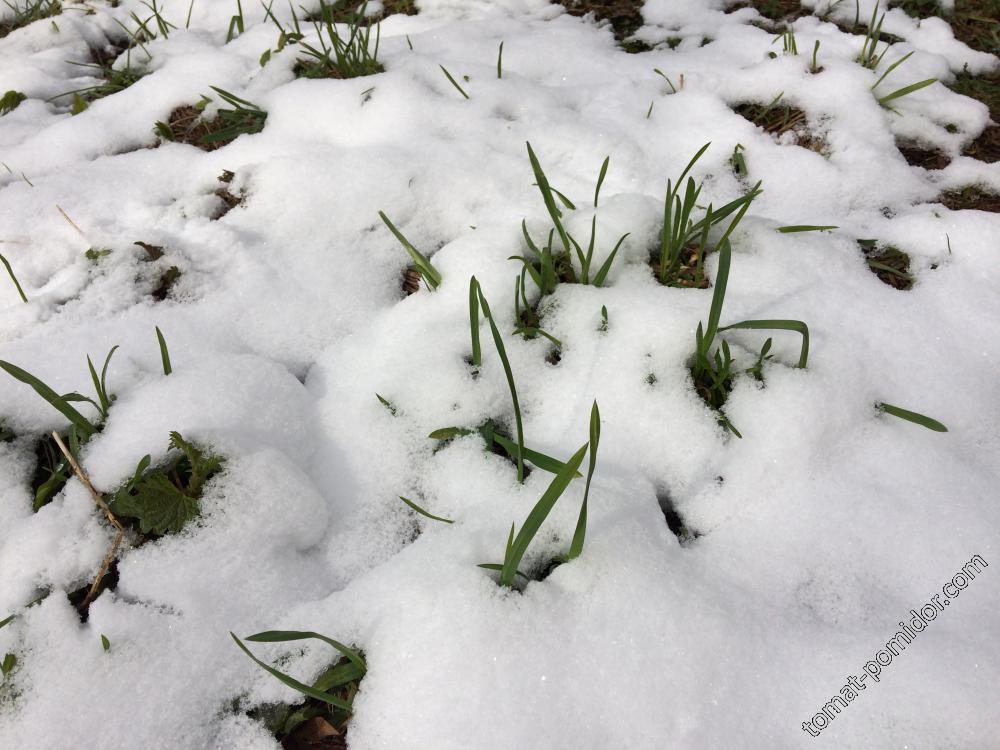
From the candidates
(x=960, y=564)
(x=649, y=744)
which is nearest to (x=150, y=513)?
(x=649, y=744)

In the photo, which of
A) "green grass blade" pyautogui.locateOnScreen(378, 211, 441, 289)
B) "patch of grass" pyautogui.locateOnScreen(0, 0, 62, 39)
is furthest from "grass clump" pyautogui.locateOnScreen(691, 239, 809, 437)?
"patch of grass" pyautogui.locateOnScreen(0, 0, 62, 39)

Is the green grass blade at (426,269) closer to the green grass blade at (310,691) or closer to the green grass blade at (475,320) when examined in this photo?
the green grass blade at (475,320)

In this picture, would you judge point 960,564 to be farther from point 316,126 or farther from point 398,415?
point 316,126

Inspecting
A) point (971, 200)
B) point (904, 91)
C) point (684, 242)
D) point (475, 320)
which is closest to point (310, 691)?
point (475, 320)

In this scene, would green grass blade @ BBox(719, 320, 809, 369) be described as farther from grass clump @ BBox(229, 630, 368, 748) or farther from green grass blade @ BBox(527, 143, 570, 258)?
grass clump @ BBox(229, 630, 368, 748)

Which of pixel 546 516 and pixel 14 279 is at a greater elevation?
pixel 14 279

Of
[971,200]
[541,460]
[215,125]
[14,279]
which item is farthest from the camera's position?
[215,125]

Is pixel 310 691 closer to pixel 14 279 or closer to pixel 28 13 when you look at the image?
pixel 14 279
